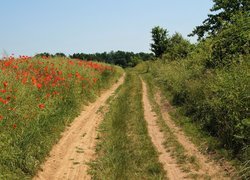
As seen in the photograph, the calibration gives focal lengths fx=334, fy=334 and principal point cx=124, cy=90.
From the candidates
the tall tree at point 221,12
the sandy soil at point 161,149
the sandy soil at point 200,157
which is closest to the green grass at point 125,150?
the sandy soil at point 161,149

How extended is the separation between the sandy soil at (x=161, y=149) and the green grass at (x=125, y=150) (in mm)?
161

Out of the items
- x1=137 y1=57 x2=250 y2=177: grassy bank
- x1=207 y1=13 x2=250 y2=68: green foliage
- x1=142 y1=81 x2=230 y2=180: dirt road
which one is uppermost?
x1=207 y1=13 x2=250 y2=68: green foliage

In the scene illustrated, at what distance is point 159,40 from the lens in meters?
48.1

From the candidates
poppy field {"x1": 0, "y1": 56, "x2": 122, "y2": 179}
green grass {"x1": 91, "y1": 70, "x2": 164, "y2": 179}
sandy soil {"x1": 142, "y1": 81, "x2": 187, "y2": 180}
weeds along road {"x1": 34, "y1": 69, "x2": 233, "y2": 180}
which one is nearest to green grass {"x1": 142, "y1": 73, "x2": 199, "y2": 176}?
weeds along road {"x1": 34, "y1": 69, "x2": 233, "y2": 180}

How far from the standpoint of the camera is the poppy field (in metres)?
7.16

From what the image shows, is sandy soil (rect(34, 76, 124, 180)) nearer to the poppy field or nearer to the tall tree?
the poppy field

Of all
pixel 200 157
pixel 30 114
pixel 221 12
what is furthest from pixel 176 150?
pixel 221 12

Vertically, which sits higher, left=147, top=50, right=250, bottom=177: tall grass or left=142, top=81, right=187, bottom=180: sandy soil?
left=147, top=50, right=250, bottom=177: tall grass

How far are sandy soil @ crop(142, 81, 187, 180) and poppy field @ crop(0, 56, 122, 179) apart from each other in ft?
9.46

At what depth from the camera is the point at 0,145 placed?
7203 millimetres

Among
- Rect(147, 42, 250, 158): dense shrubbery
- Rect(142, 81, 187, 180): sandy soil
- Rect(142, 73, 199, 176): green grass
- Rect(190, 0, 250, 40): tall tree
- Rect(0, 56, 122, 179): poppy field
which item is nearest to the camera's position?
Rect(0, 56, 122, 179): poppy field

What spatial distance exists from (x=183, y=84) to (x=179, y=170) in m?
8.76

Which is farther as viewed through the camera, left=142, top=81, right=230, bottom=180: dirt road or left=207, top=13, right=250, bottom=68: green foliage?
left=207, top=13, right=250, bottom=68: green foliage

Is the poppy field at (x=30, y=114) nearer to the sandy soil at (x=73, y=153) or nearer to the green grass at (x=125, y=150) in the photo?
the sandy soil at (x=73, y=153)
